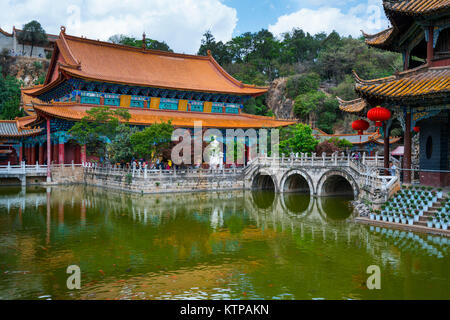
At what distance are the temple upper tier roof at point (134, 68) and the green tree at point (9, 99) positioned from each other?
404 inches

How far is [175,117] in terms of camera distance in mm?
34000

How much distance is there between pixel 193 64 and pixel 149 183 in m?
18.6

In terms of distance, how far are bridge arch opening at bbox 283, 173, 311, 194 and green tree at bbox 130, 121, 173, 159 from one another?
324 inches

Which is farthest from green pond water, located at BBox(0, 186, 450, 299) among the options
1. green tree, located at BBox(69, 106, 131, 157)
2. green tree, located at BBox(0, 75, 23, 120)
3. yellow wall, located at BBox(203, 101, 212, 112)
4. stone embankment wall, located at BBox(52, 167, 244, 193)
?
green tree, located at BBox(0, 75, 23, 120)

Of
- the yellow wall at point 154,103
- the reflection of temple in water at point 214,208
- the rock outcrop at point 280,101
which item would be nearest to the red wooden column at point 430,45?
the reflection of temple in water at point 214,208

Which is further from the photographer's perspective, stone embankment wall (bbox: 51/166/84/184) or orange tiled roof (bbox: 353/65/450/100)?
stone embankment wall (bbox: 51/166/84/184)

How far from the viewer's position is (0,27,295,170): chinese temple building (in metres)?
30.6

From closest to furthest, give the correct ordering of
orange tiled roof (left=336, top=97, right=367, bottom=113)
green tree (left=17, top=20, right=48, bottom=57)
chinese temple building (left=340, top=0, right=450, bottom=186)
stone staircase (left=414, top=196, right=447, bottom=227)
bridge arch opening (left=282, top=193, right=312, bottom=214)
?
stone staircase (left=414, top=196, right=447, bottom=227), chinese temple building (left=340, top=0, right=450, bottom=186), orange tiled roof (left=336, top=97, right=367, bottom=113), bridge arch opening (left=282, top=193, right=312, bottom=214), green tree (left=17, top=20, right=48, bottom=57)

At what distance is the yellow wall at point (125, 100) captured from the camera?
109 feet

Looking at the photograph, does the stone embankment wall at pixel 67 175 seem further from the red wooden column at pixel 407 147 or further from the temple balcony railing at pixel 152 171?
the red wooden column at pixel 407 147

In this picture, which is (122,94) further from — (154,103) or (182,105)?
(182,105)

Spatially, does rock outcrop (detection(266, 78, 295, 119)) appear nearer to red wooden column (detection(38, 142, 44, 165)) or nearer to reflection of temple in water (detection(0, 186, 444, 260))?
reflection of temple in water (detection(0, 186, 444, 260))

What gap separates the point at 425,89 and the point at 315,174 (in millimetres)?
11192
